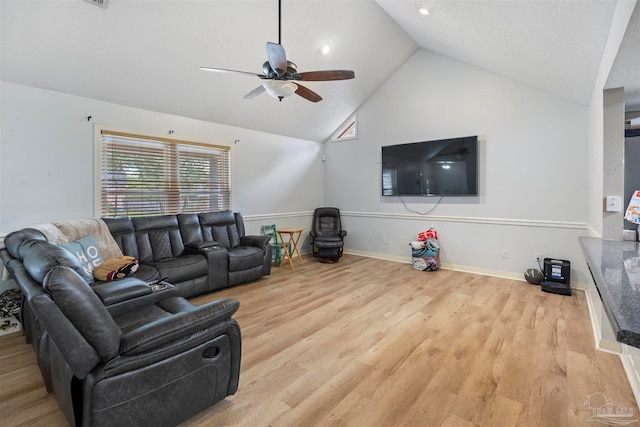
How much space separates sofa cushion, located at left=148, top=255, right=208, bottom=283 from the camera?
338cm

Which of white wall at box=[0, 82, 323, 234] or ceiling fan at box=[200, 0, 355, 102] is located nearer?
ceiling fan at box=[200, 0, 355, 102]

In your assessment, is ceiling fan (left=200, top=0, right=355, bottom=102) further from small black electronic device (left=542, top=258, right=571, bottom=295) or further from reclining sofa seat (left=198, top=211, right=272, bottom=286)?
small black electronic device (left=542, top=258, right=571, bottom=295)

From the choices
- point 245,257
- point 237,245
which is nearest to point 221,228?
point 237,245

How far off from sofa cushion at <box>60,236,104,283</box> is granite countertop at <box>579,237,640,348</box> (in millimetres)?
3439

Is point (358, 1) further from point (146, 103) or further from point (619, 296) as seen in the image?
point (619, 296)

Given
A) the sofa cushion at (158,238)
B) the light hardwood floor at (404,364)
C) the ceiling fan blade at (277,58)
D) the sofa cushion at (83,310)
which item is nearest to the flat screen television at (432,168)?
the light hardwood floor at (404,364)

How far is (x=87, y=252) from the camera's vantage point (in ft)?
9.51

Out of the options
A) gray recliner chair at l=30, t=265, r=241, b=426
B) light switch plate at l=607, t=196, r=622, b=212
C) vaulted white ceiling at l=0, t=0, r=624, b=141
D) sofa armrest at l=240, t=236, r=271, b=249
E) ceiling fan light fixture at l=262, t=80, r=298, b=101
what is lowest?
gray recliner chair at l=30, t=265, r=241, b=426

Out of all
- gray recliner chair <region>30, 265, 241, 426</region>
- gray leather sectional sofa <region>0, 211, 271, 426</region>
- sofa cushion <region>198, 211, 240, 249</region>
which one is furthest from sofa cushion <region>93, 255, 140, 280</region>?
sofa cushion <region>198, 211, 240, 249</region>

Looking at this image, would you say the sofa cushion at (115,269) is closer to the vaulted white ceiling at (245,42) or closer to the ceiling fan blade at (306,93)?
the vaulted white ceiling at (245,42)

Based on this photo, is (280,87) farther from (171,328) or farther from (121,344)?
(121,344)

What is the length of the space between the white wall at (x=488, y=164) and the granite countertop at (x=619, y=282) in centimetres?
224

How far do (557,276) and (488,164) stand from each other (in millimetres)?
1768

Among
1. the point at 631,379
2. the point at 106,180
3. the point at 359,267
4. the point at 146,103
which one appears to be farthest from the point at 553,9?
the point at 106,180
